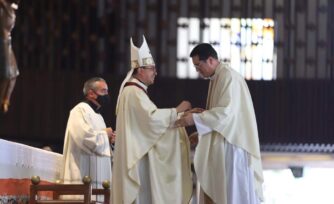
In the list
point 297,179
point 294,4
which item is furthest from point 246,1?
point 297,179

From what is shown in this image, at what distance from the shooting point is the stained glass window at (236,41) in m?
11.7

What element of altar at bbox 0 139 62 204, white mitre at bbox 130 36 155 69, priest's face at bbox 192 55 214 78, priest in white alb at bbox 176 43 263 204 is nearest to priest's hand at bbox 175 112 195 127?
priest in white alb at bbox 176 43 263 204

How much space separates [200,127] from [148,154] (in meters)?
0.55

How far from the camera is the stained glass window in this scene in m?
11.7

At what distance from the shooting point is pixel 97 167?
317 inches

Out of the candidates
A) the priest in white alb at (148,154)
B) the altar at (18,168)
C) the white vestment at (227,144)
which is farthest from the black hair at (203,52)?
the altar at (18,168)

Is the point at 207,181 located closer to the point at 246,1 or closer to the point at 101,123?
the point at 101,123

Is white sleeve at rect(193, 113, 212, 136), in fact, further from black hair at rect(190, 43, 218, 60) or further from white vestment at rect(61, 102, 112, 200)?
white vestment at rect(61, 102, 112, 200)

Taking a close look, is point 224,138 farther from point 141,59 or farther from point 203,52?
point 141,59

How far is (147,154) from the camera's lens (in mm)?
6820

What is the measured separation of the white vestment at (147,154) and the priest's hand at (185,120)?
0.09 m

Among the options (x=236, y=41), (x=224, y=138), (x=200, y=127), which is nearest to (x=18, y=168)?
(x=200, y=127)

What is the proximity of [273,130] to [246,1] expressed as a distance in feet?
6.01

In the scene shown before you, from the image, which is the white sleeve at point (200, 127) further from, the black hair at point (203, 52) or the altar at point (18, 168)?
the altar at point (18, 168)
